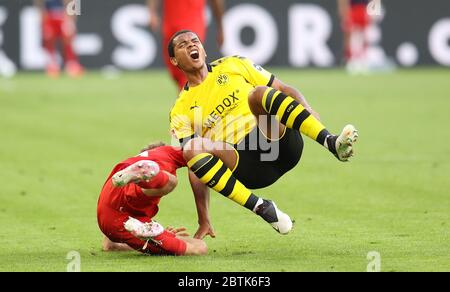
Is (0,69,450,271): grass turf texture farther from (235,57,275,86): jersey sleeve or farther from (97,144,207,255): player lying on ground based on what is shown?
(235,57,275,86): jersey sleeve

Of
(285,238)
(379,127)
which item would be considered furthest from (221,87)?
(379,127)

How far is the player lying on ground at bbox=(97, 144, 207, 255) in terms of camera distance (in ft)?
24.8

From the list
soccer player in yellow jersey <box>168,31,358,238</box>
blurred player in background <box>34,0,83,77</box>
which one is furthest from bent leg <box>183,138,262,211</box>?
blurred player in background <box>34,0,83,77</box>

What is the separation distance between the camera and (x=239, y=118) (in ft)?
28.0

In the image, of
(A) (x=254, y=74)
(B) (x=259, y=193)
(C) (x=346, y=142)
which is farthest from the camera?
(B) (x=259, y=193)

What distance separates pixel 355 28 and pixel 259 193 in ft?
57.6

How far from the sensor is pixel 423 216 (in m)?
9.30

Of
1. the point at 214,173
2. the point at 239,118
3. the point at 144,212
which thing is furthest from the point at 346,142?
the point at 144,212

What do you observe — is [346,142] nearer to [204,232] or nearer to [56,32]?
[204,232]

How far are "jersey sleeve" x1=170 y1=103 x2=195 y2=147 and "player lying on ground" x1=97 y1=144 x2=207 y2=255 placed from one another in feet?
0.52

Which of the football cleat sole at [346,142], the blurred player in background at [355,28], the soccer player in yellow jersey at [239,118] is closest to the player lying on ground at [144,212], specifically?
the soccer player in yellow jersey at [239,118]

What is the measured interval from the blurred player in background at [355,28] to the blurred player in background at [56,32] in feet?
21.1
